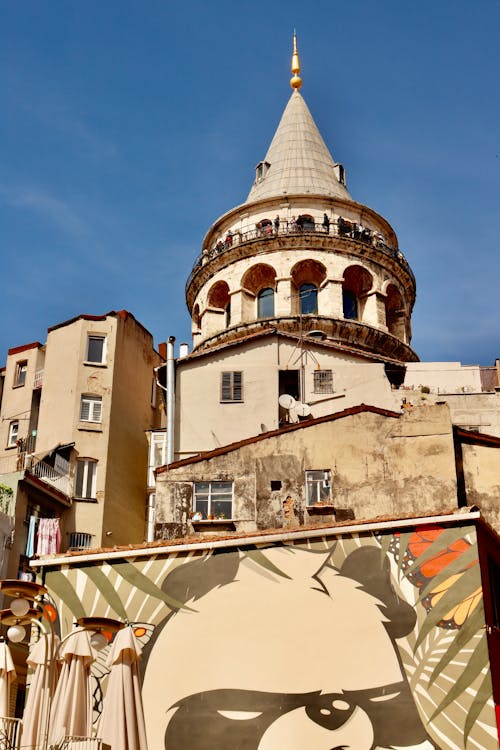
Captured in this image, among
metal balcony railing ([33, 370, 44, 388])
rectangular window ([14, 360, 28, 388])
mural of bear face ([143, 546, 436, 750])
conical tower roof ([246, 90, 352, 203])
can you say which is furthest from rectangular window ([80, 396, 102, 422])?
conical tower roof ([246, 90, 352, 203])

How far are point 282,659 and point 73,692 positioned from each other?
610cm

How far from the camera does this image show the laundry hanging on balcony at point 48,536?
3200 centimetres

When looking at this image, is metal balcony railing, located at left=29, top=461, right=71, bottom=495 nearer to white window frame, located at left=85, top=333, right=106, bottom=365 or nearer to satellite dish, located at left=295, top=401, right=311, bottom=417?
white window frame, located at left=85, top=333, right=106, bottom=365

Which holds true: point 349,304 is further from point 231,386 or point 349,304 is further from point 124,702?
point 124,702

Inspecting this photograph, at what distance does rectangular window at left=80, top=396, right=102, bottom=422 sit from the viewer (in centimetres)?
3862

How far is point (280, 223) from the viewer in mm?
51188

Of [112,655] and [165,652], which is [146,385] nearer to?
[165,652]

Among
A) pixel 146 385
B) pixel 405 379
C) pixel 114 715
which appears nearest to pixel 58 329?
pixel 146 385

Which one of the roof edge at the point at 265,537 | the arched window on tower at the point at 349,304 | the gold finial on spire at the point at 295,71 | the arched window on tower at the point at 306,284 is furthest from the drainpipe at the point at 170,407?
the gold finial on spire at the point at 295,71

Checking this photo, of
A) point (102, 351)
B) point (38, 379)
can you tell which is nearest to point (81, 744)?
point (102, 351)

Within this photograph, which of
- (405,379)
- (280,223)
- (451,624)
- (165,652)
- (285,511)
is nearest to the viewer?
(451,624)

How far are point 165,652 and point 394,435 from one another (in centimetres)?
1062

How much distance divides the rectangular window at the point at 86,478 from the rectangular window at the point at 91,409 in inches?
73.0

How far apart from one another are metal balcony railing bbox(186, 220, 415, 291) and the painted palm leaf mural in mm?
30240
